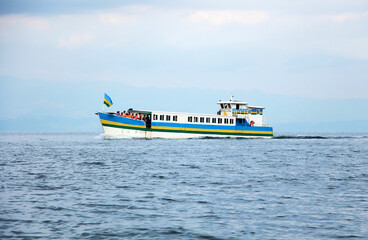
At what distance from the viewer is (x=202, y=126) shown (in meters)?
68.3

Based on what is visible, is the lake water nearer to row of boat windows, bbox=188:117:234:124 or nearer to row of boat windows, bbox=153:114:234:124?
row of boat windows, bbox=153:114:234:124

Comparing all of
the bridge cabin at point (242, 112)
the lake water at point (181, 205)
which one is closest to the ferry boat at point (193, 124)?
the bridge cabin at point (242, 112)

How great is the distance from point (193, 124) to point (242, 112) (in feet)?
32.1

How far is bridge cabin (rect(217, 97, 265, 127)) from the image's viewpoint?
7181 cm

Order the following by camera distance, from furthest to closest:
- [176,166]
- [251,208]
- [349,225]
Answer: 1. [176,166]
2. [251,208]
3. [349,225]

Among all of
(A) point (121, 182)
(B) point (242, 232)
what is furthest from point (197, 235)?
(A) point (121, 182)

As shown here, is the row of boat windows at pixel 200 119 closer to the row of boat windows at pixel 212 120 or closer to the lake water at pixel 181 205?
the row of boat windows at pixel 212 120

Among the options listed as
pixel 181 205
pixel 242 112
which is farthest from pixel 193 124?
pixel 181 205

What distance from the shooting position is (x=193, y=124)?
67.8m

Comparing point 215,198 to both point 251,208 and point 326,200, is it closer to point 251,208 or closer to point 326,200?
point 251,208

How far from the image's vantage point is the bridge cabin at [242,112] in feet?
236

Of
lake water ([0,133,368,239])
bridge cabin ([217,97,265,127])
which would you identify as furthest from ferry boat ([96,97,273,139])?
lake water ([0,133,368,239])

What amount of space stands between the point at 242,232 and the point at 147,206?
454 centimetres

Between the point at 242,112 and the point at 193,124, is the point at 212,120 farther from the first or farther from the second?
the point at 242,112
